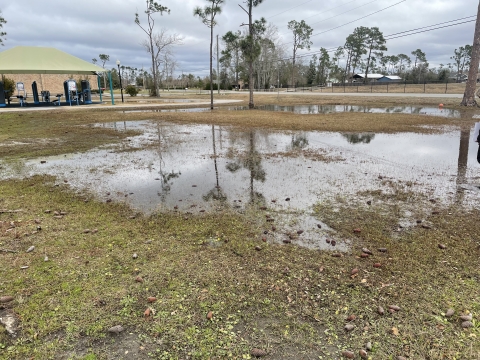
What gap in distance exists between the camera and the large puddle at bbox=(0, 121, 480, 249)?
521 centimetres

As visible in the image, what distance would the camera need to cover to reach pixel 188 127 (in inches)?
579

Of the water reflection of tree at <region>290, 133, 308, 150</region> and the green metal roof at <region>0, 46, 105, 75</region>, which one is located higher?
the green metal roof at <region>0, 46, 105, 75</region>

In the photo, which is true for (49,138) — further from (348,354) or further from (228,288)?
(348,354)

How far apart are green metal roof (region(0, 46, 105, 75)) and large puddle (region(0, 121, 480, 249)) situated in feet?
62.5

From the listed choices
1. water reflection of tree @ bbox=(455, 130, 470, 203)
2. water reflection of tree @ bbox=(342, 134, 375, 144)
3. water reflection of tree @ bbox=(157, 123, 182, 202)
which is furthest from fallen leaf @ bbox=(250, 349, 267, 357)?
water reflection of tree @ bbox=(342, 134, 375, 144)

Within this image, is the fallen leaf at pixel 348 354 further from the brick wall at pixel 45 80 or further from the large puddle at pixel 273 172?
the brick wall at pixel 45 80

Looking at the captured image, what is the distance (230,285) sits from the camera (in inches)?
119

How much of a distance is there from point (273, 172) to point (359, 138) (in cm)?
573

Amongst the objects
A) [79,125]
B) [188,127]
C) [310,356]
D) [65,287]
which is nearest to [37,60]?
[79,125]

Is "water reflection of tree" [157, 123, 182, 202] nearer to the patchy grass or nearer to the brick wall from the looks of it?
the patchy grass

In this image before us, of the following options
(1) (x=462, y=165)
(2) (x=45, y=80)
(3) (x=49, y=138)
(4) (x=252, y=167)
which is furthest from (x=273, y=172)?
(2) (x=45, y=80)

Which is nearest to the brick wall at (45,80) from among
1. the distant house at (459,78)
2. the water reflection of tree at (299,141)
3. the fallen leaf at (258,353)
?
the water reflection of tree at (299,141)

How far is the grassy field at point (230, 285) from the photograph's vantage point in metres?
2.36

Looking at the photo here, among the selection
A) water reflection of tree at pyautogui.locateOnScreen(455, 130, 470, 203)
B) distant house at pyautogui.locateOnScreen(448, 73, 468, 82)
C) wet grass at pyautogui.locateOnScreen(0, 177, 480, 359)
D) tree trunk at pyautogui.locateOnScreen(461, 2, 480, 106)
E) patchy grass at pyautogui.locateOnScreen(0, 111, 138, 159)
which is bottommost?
wet grass at pyautogui.locateOnScreen(0, 177, 480, 359)
